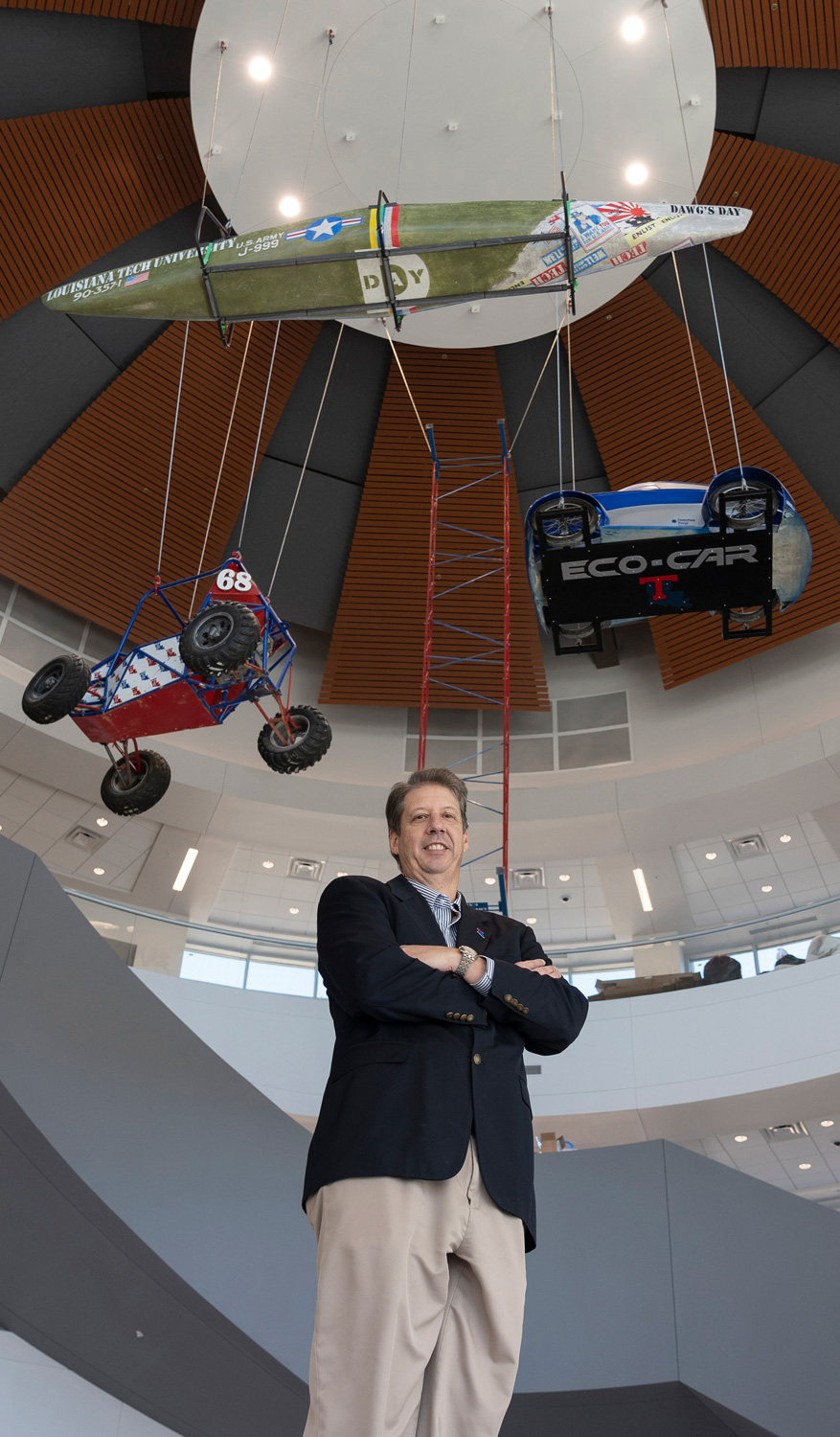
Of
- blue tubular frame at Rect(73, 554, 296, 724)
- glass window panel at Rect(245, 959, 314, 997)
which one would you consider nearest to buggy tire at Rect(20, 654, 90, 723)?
blue tubular frame at Rect(73, 554, 296, 724)

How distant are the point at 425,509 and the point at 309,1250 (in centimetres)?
1047

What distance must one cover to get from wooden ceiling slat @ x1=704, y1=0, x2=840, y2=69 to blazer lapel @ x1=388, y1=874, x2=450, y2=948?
11.0 m

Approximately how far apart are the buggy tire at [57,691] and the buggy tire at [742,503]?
525 cm

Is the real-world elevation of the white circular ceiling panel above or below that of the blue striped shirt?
above

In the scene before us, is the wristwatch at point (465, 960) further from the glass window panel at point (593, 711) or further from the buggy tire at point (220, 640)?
the glass window panel at point (593, 711)

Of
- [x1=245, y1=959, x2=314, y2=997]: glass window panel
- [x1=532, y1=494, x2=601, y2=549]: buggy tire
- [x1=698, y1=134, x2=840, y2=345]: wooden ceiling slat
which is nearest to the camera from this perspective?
[x1=532, y1=494, x2=601, y2=549]: buggy tire

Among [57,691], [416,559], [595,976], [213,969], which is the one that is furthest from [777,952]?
[57,691]

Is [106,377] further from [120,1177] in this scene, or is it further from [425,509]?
[120,1177]

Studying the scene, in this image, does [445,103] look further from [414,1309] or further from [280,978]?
[414,1309]

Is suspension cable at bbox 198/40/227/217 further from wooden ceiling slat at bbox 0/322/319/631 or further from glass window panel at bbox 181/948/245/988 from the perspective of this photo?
glass window panel at bbox 181/948/245/988

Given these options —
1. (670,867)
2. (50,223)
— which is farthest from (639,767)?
(50,223)

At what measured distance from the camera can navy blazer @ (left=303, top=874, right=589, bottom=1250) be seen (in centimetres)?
219

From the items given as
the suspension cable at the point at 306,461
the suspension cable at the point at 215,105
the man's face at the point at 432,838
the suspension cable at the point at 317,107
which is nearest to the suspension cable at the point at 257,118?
the suspension cable at the point at 215,105

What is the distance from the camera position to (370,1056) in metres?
2.33
